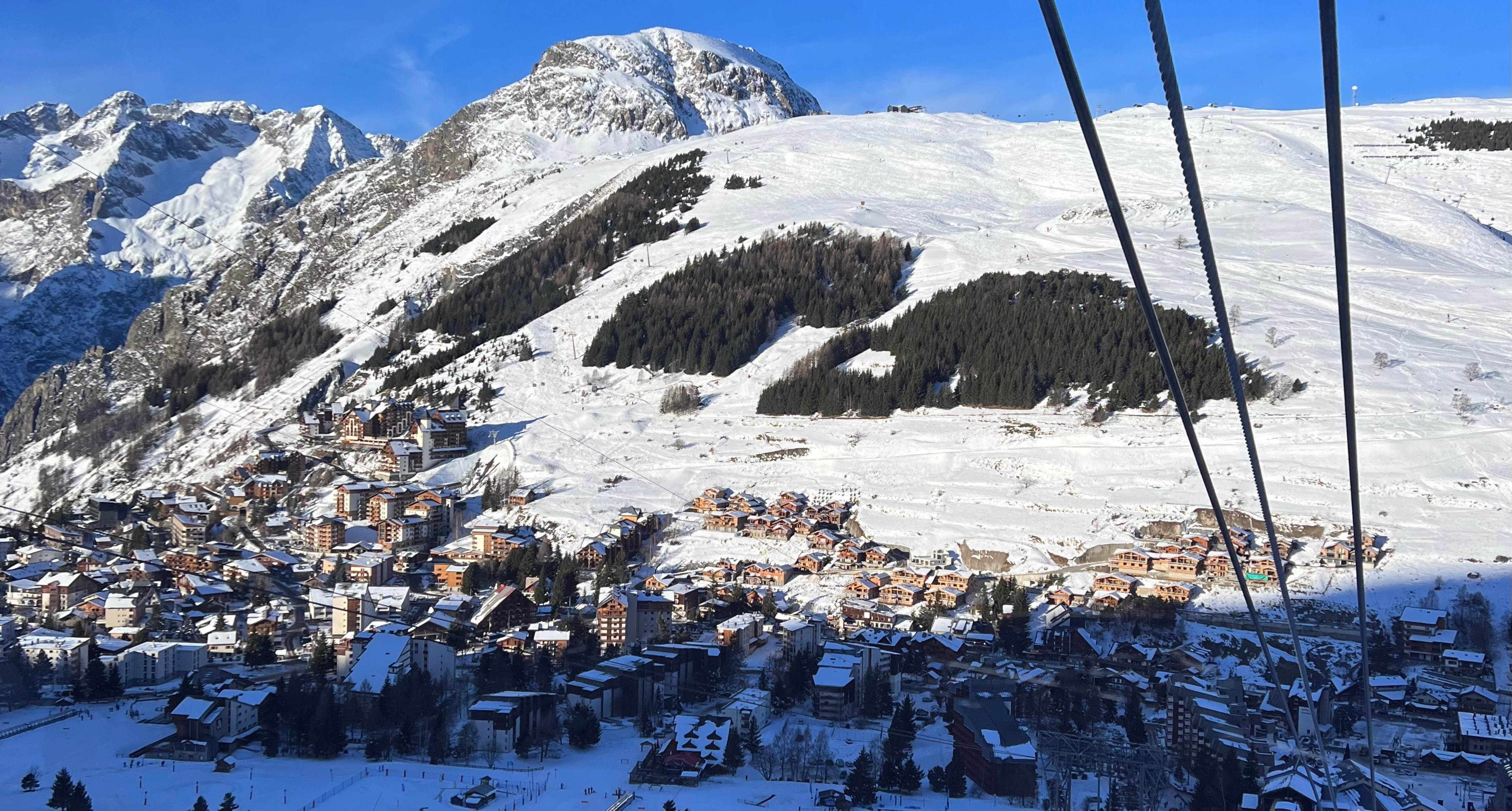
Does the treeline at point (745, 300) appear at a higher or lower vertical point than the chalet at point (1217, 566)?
higher

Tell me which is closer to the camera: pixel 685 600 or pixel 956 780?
pixel 956 780

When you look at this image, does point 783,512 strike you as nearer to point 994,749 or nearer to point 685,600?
point 685,600

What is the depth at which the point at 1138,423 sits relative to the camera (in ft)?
86.3

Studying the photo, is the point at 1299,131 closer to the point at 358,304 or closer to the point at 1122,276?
the point at 1122,276

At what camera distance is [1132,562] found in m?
19.9

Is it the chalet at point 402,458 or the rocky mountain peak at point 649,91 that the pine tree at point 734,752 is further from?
the rocky mountain peak at point 649,91

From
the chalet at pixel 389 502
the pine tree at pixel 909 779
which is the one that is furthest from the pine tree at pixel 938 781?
the chalet at pixel 389 502

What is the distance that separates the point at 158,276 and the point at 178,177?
26475mm

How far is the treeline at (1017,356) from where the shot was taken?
28.2m

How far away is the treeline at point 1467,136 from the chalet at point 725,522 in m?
50.5

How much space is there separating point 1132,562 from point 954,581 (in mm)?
3126

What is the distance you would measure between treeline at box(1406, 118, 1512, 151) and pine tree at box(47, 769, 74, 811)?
210 ft

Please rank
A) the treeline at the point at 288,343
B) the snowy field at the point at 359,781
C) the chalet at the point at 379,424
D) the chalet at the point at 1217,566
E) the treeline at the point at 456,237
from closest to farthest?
1. the snowy field at the point at 359,781
2. the chalet at the point at 1217,566
3. the chalet at the point at 379,424
4. the treeline at the point at 288,343
5. the treeline at the point at 456,237

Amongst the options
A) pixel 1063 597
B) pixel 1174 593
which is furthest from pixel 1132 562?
pixel 1063 597
